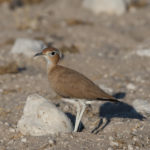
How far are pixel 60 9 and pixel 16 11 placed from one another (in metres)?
1.82

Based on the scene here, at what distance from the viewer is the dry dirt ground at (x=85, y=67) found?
4.77 meters

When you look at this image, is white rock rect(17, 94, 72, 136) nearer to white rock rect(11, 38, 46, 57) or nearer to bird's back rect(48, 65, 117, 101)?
bird's back rect(48, 65, 117, 101)

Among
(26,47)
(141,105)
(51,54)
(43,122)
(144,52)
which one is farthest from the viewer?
(144,52)

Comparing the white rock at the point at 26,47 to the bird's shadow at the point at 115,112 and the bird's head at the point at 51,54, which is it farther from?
the bird's head at the point at 51,54

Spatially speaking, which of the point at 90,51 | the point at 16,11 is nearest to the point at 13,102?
the point at 90,51

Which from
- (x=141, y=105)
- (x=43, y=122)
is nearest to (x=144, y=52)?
(x=141, y=105)

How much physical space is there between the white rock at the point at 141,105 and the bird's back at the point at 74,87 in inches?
55.8

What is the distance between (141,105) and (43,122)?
209 centimetres

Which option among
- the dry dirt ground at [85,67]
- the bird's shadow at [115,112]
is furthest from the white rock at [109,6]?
the bird's shadow at [115,112]

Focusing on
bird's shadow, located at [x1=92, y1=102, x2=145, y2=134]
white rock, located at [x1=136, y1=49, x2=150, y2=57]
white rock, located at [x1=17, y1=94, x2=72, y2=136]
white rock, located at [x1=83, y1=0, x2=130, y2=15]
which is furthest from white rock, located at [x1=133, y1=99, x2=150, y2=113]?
white rock, located at [x1=83, y1=0, x2=130, y2=15]

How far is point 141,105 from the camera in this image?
245 inches

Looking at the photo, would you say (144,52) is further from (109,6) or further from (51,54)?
(51,54)

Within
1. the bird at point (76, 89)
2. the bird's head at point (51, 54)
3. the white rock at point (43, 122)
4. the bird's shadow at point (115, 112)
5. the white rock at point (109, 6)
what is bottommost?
the white rock at point (109, 6)

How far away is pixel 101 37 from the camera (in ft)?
36.4
